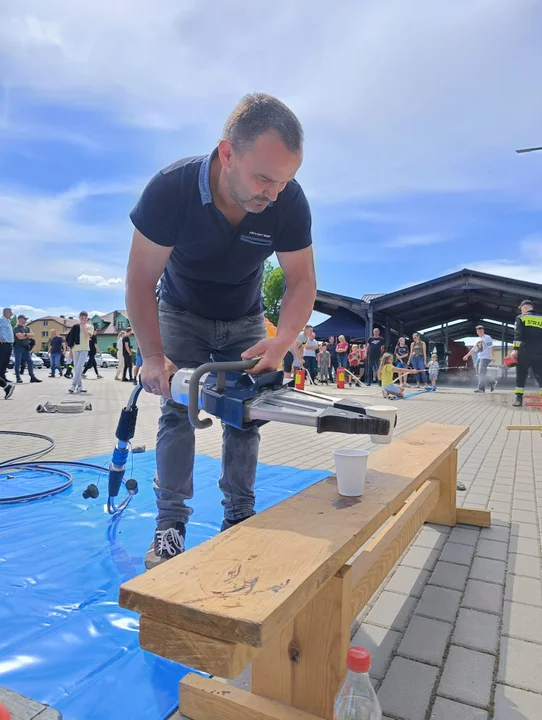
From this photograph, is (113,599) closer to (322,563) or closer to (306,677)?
(306,677)

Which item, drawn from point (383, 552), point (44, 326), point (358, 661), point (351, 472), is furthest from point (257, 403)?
point (44, 326)

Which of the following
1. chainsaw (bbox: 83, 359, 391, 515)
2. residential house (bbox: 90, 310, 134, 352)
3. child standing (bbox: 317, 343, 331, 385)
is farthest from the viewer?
residential house (bbox: 90, 310, 134, 352)

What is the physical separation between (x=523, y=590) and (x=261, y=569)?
1780 millimetres

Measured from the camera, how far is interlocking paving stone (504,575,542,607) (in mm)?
2172

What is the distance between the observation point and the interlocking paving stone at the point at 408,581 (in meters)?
2.26

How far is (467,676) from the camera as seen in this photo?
1.65m

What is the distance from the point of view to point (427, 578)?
2389mm

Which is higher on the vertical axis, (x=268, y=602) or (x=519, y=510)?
(x=268, y=602)

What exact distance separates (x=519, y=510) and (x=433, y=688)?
2188mm

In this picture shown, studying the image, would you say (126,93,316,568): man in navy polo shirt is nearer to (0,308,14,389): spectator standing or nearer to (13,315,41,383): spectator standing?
(0,308,14,389): spectator standing

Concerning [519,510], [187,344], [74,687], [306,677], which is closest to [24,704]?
[74,687]

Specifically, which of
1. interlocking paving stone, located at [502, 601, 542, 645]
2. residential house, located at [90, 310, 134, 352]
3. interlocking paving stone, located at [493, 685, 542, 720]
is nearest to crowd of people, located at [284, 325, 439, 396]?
interlocking paving stone, located at [502, 601, 542, 645]

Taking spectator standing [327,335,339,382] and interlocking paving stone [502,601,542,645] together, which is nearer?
interlocking paving stone [502,601,542,645]

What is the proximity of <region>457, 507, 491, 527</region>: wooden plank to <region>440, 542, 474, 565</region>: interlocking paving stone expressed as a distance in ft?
1.16
